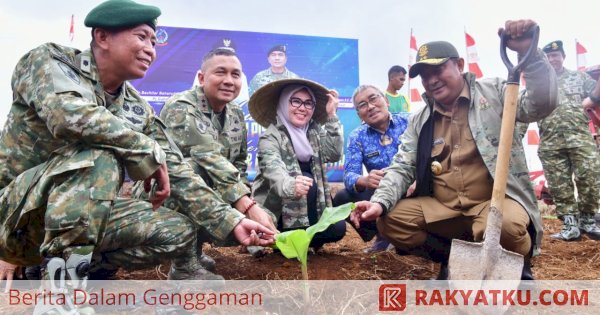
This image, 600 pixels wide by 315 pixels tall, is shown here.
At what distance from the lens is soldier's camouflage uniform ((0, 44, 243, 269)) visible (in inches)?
62.6

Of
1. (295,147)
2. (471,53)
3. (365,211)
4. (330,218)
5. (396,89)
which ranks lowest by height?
(365,211)

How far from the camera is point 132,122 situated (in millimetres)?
2043

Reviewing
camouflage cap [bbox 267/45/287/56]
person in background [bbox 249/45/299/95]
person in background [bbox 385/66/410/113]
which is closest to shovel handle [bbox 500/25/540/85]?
person in background [bbox 385/66/410/113]

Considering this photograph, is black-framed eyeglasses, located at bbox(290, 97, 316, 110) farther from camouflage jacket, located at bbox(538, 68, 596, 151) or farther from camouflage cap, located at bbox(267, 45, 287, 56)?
camouflage cap, located at bbox(267, 45, 287, 56)

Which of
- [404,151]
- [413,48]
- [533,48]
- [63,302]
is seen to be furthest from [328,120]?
[413,48]

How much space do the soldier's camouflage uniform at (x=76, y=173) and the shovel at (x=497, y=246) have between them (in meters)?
1.02

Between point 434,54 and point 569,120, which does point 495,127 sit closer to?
point 434,54

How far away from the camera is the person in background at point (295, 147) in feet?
10.1

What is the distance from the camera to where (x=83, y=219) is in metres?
1.58

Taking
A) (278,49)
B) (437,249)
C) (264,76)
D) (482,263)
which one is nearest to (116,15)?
(482,263)

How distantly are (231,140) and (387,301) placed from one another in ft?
4.79

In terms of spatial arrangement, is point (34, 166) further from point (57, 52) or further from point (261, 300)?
point (261, 300)

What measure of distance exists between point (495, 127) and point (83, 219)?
205 cm

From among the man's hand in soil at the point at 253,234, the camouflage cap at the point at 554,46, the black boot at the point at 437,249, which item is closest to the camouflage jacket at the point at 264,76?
the camouflage cap at the point at 554,46
